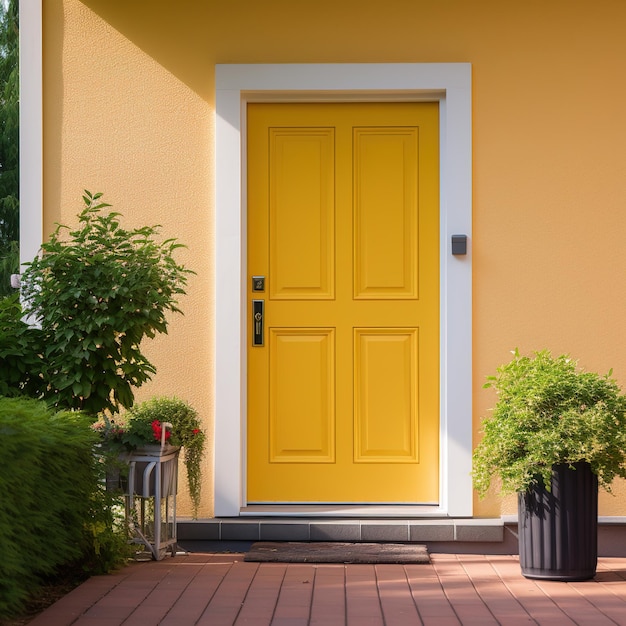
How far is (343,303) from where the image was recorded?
567cm

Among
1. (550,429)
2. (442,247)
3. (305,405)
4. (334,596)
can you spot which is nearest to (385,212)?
(442,247)

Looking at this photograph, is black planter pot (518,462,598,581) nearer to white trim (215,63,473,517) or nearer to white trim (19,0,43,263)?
white trim (215,63,473,517)

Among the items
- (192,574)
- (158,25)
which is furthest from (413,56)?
(192,574)

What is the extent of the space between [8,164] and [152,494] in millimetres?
13997

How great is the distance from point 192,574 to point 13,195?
14238mm

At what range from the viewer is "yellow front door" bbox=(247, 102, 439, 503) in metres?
5.64

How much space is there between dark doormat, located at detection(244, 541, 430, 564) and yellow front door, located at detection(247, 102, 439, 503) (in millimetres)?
410

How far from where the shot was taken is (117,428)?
16.5 ft

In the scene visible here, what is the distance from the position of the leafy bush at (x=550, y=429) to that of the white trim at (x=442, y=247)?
758 millimetres

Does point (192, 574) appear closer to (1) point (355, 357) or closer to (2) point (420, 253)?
(1) point (355, 357)

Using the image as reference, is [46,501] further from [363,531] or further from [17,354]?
[363,531]

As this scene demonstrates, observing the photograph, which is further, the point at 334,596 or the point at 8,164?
the point at 8,164

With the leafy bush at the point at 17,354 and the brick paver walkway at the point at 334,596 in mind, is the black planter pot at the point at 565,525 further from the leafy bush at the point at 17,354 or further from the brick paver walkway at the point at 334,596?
the leafy bush at the point at 17,354

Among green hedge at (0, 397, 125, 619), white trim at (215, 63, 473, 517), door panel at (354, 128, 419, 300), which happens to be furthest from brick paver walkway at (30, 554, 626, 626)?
door panel at (354, 128, 419, 300)
